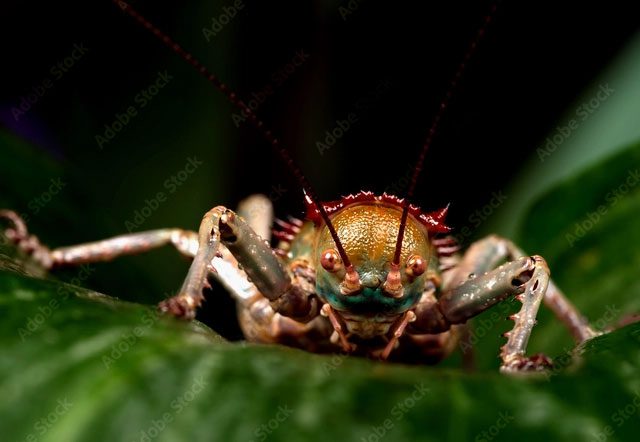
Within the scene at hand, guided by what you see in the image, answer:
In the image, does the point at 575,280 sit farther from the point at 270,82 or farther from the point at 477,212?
the point at 270,82

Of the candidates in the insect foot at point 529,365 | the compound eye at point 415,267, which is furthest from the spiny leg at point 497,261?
the insect foot at point 529,365
